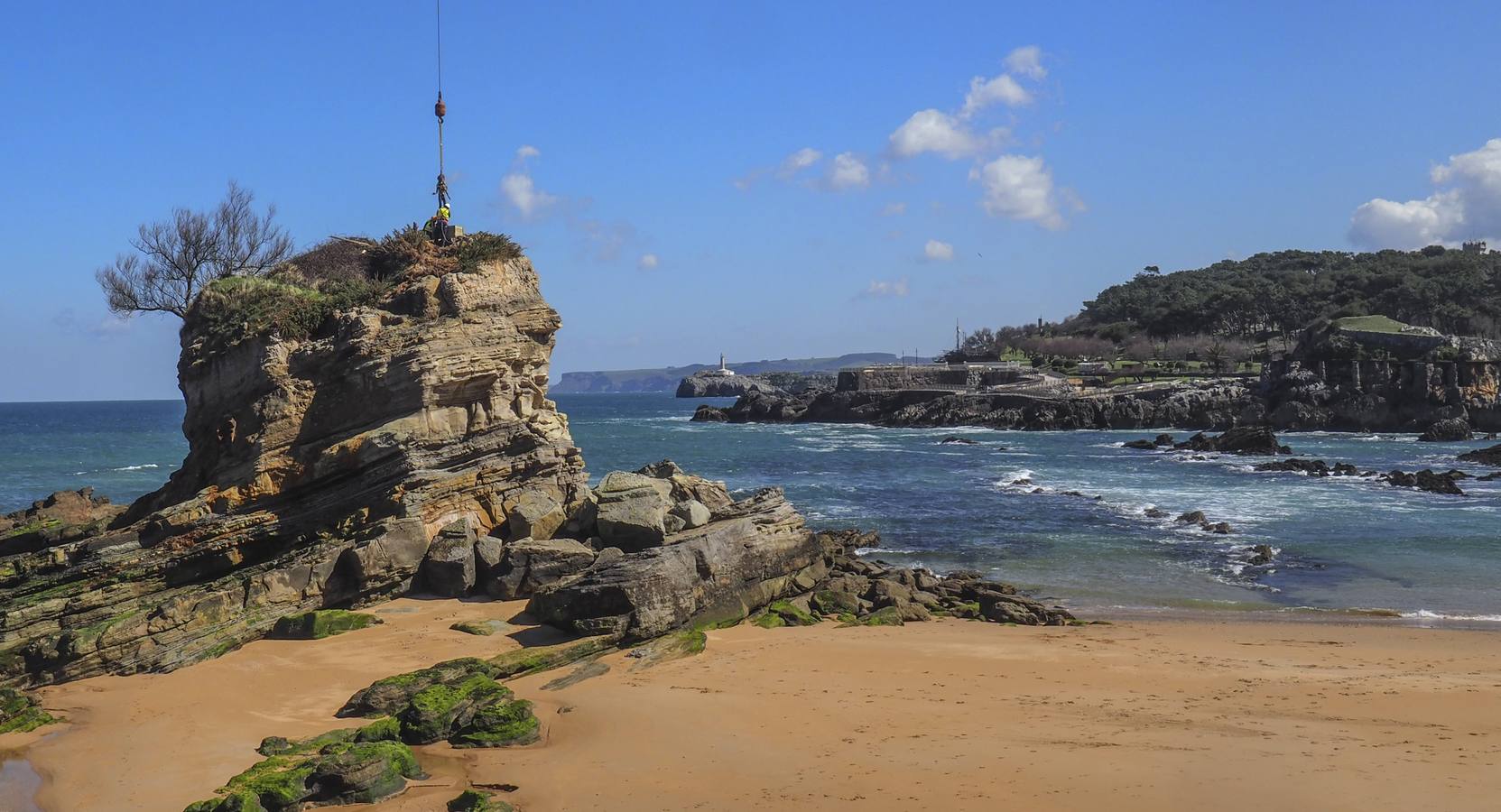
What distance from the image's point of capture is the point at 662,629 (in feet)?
46.5

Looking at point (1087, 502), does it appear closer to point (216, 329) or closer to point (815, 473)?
point (815, 473)

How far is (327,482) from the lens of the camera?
→ 17391mm

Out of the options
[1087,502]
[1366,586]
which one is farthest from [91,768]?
[1087,502]

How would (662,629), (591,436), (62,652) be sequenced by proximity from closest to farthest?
(62,652)
(662,629)
(591,436)

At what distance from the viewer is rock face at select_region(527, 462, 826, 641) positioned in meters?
14.1

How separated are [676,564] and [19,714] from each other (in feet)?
24.6

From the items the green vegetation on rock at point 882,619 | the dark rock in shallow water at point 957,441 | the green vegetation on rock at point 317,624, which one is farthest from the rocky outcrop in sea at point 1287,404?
the green vegetation on rock at point 317,624

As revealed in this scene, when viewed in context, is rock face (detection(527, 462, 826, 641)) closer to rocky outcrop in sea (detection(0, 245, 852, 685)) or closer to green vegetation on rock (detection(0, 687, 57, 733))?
rocky outcrop in sea (detection(0, 245, 852, 685))

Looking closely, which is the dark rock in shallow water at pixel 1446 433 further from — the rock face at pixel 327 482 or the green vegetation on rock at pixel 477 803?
the green vegetation on rock at pixel 477 803

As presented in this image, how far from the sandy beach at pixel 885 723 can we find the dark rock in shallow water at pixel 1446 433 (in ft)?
146

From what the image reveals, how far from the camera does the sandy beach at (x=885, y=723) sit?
9250 millimetres

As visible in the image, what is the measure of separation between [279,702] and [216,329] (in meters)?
8.35

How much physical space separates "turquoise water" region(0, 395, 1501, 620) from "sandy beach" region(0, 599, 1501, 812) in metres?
4.34

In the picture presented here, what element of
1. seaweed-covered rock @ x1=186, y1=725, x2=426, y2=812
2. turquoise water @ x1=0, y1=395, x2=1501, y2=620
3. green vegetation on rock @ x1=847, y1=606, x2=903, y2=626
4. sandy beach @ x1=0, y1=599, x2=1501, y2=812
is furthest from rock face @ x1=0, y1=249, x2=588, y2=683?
turquoise water @ x1=0, y1=395, x2=1501, y2=620
